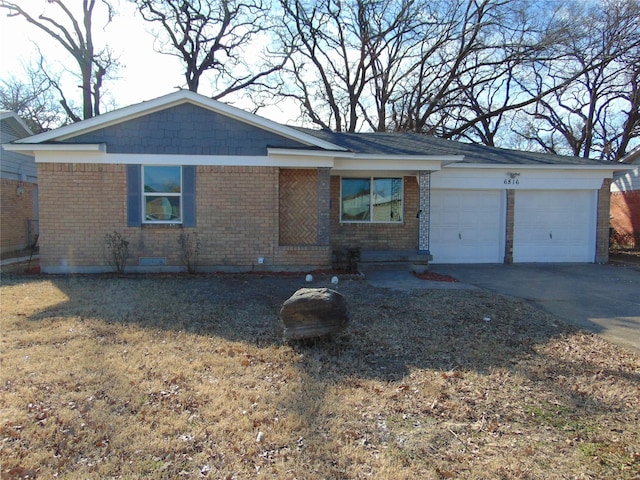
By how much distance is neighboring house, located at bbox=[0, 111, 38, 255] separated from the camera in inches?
577

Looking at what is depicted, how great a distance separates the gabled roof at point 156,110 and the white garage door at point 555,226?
720 centimetres

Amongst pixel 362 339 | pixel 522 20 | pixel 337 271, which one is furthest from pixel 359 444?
pixel 522 20

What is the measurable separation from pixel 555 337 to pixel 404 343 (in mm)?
2214

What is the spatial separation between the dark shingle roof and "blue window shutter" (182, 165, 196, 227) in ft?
14.4

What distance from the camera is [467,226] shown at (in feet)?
43.0

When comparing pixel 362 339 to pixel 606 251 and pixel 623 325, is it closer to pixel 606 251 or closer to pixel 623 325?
pixel 623 325

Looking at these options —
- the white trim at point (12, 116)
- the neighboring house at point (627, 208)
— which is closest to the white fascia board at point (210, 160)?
the white trim at point (12, 116)

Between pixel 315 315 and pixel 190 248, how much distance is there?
6.06m

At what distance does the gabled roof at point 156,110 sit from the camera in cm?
959

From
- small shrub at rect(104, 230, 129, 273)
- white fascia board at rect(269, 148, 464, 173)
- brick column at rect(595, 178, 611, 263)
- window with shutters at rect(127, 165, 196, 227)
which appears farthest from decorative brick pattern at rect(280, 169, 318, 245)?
brick column at rect(595, 178, 611, 263)

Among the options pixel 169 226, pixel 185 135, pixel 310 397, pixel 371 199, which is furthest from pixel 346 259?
pixel 310 397

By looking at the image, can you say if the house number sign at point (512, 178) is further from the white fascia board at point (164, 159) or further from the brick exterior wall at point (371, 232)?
the white fascia board at point (164, 159)

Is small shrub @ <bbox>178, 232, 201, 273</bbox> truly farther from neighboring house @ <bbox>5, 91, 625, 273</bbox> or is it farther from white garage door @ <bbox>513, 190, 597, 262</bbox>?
white garage door @ <bbox>513, 190, 597, 262</bbox>

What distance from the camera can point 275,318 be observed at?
6.43 meters
